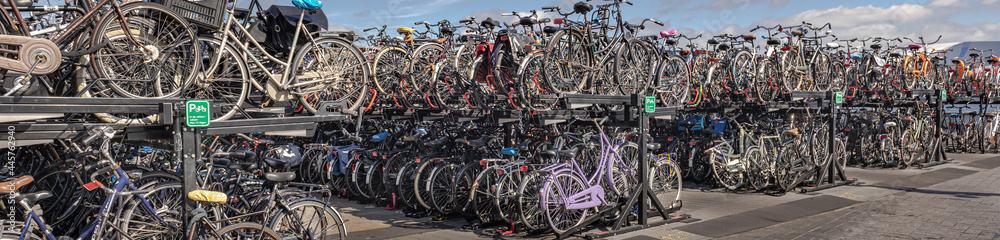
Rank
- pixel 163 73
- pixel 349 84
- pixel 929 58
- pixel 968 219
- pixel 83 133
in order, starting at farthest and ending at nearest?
pixel 929 58
pixel 968 219
pixel 349 84
pixel 163 73
pixel 83 133

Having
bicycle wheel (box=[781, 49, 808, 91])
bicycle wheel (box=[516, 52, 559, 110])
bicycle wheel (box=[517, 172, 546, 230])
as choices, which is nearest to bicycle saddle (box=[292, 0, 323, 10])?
bicycle wheel (box=[516, 52, 559, 110])

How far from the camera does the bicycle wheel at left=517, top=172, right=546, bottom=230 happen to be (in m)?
6.16

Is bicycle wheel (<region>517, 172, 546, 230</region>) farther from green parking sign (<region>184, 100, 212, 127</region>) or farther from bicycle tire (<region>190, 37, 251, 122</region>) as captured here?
green parking sign (<region>184, 100, 212, 127</region>)

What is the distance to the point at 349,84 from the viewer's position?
602 cm

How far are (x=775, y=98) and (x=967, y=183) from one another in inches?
138

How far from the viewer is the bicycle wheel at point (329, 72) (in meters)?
5.34

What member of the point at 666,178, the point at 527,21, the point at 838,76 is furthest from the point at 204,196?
the point at 838,76

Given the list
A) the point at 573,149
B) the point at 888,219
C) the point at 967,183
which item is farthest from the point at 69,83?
the point at 967,183

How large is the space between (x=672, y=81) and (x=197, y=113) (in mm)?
5397

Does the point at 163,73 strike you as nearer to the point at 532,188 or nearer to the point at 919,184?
the point at 532,188

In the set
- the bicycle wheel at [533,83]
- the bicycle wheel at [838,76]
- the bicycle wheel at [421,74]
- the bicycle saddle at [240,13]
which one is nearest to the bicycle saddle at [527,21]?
the bicycle wheel at [533,83]

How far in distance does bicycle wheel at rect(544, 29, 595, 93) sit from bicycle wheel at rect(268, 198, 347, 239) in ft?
8.52

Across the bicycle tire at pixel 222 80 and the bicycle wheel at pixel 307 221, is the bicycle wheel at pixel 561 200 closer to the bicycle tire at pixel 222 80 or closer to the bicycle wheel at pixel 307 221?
the bicycle wheel at pixel 307 221

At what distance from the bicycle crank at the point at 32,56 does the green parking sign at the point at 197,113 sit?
27.3 inches
